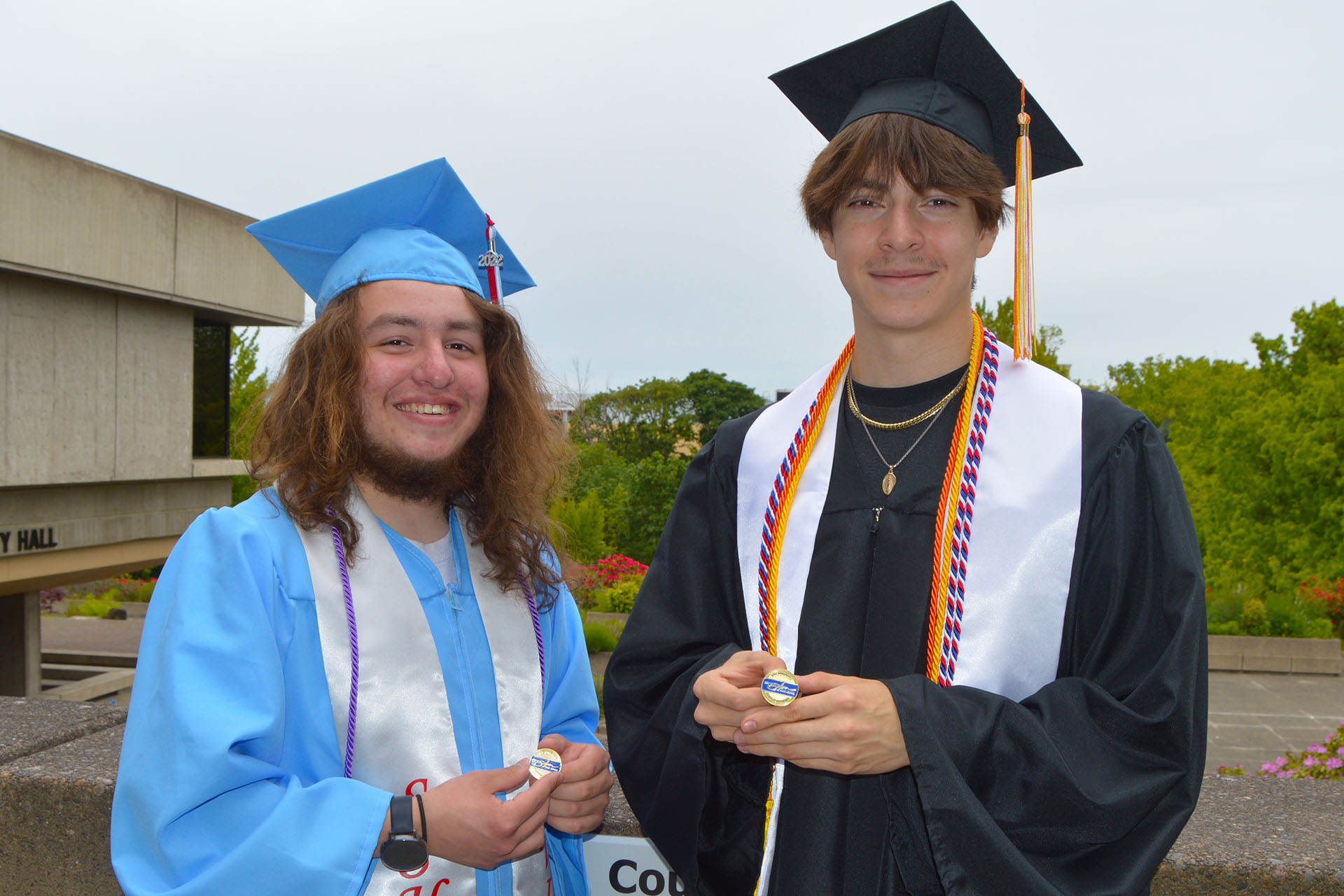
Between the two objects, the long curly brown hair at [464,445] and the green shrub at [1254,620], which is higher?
the long curly brown hair at [464,445]

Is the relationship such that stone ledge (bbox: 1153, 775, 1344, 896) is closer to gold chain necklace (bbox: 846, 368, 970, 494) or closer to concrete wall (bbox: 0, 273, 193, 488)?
gold chain necklace (bbox: 846, 368, 970, 494)

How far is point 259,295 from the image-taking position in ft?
57.7

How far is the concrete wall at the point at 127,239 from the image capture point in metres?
12.4

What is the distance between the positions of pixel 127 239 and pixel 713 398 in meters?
24.1

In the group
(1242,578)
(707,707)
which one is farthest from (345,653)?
(1242,578)

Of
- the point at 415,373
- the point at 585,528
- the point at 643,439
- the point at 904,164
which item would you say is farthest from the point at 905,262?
the point at 643,439

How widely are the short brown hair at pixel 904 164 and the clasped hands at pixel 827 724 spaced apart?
3.08 ft

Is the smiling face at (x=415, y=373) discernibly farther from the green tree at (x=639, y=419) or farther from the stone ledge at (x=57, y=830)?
the green tree at (x=639, y=419)

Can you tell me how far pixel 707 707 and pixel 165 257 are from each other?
16.2m

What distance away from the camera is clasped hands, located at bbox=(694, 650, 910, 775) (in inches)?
55.8

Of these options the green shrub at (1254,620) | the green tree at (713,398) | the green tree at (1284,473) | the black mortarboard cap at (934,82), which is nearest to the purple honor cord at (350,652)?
the black mortarboard cap at (934,82)

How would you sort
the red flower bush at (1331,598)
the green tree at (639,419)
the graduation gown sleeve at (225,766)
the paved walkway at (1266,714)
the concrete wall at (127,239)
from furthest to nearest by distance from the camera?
the green tree at (639,419)
the red flower bush at (1331,598)
the concrete wall at (127,239)
the paved walkway at (1266,714)
the graduation gown sleeve at (225,766)

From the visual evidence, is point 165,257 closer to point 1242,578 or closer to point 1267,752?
point 1267,752

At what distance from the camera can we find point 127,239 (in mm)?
14273
